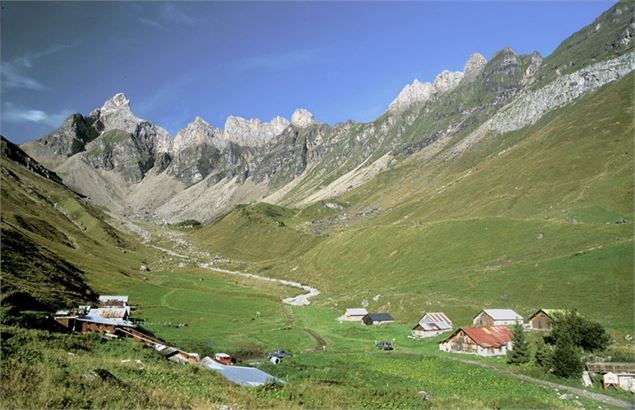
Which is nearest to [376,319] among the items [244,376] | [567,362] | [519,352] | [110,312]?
[519,352]

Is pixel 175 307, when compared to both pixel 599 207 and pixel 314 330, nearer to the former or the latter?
pixel 314 330

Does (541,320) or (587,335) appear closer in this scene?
(587,335)

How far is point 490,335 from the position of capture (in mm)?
79875

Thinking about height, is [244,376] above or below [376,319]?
above

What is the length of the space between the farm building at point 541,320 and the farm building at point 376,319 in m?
31.3

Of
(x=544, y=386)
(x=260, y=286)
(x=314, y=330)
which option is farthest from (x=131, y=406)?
(x=260, y=286)

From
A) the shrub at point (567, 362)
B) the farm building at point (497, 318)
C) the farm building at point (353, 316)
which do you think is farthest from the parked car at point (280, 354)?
the farm building at point (497, 318)

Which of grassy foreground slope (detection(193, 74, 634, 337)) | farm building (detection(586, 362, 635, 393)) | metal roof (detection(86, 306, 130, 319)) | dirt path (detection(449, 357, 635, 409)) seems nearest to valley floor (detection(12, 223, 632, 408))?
dirt path (detection(449, 357, 635, 409))

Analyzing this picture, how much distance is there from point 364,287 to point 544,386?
304ft

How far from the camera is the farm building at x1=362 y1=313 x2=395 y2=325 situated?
352 ft

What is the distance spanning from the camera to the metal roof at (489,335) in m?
77.2

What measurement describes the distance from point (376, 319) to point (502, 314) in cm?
2823

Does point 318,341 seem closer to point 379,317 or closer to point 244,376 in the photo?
point 379,317

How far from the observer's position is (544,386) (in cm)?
5322
